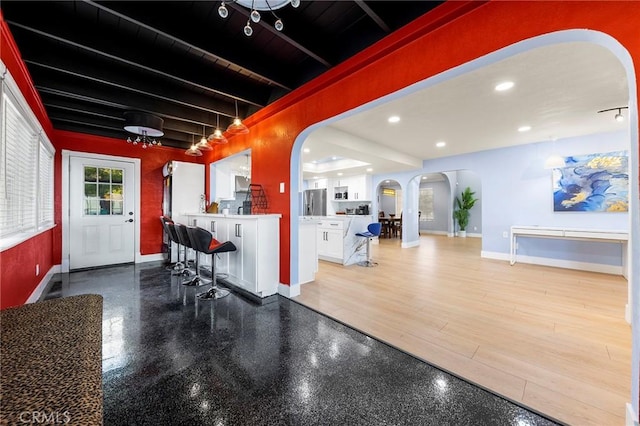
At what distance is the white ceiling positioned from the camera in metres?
2.60

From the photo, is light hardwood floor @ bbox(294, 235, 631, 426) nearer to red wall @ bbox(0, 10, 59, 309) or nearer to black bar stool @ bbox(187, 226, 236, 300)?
black bar stool @ bbox(187, 226, 236, 300)

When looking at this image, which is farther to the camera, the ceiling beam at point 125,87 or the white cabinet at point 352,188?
the white cabinet at point 352,188

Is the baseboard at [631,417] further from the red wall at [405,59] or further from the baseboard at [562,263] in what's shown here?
the baseboard at [562,263]

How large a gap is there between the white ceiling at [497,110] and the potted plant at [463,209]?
507 cm

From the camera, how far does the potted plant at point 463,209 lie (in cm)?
1039

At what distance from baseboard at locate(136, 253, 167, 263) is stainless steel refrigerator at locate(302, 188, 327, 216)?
15.8ft

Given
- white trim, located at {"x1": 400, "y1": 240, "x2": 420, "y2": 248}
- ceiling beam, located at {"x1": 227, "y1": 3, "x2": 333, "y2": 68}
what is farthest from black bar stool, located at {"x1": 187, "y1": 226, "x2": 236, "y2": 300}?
white trim, located at {"x1": 400, "y1": 240, "x2": 420, "y2": 248}

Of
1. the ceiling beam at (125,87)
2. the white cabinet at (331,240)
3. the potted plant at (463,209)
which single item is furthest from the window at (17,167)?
the potted plant at (463,209)

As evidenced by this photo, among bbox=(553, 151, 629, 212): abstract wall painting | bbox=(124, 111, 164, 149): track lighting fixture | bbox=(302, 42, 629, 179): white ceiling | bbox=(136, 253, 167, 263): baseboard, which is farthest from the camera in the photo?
bbox=(136, 253, 167, 263): baseboard

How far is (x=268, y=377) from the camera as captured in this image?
5.81 feet

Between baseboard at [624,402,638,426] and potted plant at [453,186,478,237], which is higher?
potted plant at [453,186,478,237]

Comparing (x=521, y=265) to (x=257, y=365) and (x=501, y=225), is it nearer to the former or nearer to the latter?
(x=501, y=225)

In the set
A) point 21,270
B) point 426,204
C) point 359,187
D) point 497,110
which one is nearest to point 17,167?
point 21,270

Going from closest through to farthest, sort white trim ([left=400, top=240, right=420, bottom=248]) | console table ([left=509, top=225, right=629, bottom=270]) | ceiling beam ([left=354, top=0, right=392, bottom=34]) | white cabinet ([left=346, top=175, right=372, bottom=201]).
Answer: ceiling beam ([left=354, top=0, right=392, bottom=34]) < console table ([left=509, top=225, right=629, bottom=270]) < white trim ([left=400, top=240, right=420, bottom=248]) < white cabinet ([left=346, top=175, right=372, bottom=201])
